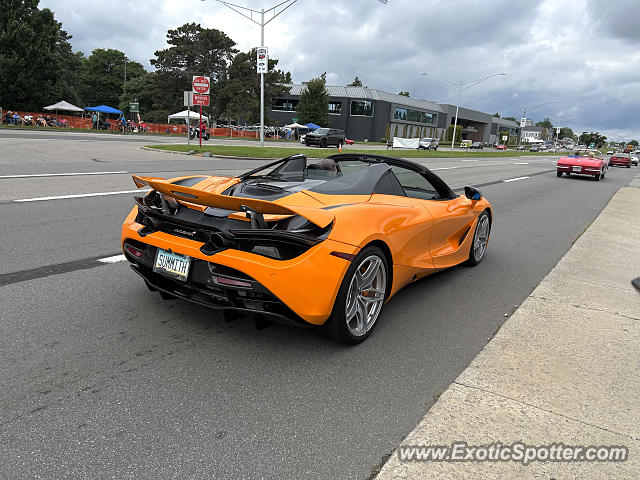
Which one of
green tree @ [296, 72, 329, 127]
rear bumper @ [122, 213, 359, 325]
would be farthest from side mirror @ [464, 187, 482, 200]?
green tree @ [296, 72, 329, 127]

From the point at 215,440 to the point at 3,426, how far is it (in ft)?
3.32

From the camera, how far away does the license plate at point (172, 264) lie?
3025mm

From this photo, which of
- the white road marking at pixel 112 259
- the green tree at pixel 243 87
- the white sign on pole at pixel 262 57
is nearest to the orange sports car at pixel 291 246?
the white road marking at pixel 112 259

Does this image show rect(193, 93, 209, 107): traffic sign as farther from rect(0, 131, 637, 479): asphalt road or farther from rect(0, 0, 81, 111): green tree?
rect(0, 0, 81, 111): green tree

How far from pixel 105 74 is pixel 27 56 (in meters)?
46.0

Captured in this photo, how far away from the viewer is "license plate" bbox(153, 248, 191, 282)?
303cm

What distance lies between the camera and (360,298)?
3.32 meters

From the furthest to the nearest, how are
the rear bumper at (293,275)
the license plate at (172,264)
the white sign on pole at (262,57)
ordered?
the white sign on pole at (262,57)
the license plate at (172,264)
the rear bumper at (293,275)

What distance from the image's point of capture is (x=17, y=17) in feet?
161

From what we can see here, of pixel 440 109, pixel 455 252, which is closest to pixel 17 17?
pixel 455 252

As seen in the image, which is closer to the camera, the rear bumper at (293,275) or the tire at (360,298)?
the rear bumper at (293,275)

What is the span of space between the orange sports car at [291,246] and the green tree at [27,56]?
182ft

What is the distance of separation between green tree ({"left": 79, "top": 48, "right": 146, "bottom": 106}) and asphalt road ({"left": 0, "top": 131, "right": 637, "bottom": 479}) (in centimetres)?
9494

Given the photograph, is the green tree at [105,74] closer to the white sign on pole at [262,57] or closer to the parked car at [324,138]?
the parked car at [324,138]
